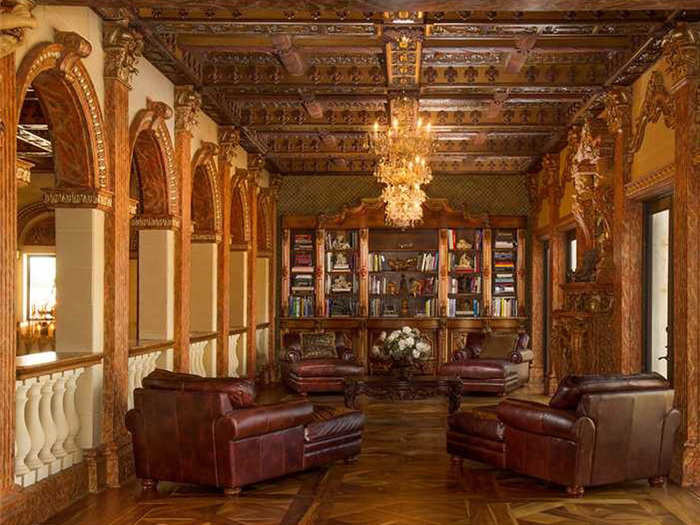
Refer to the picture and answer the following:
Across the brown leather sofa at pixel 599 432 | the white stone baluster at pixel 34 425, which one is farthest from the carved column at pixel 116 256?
the brown leather sofa at pixel 599 432

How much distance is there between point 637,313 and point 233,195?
261 inches

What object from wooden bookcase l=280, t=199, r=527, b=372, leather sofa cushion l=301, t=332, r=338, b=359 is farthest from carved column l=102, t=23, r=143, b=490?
wooden bookcase l=280, t=199, r=527, b=372

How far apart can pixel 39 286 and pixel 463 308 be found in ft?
27.3

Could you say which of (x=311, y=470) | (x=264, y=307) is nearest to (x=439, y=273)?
(x=264, y=307)

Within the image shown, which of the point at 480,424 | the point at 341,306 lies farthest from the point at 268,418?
the point at 341,306

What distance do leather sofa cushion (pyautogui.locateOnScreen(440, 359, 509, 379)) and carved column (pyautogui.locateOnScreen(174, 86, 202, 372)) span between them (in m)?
5.18

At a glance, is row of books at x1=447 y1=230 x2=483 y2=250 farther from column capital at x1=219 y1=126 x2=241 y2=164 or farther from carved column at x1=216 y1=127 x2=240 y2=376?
column capital at x1=219 y1=126 x2=241 y2=164

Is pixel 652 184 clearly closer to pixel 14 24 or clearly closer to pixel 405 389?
pixel 405 389

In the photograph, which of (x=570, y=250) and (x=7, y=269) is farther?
(x=570, y=250)

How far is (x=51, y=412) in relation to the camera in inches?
244

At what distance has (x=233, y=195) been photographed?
13.1 metres

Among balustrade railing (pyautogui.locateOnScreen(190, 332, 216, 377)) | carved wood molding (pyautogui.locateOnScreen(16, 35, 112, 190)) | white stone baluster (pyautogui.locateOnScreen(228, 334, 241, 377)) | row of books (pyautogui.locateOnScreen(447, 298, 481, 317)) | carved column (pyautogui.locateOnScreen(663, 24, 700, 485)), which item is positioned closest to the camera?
carved wood molding (pyautogui.locateOnScreen(16, 35, 112, 190))

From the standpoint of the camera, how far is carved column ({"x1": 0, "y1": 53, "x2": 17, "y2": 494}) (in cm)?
509

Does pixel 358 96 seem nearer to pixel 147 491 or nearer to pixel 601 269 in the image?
pixel 601 269
